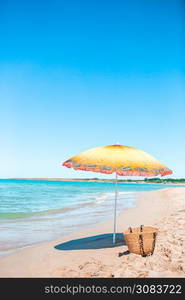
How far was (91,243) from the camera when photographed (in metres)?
6.30

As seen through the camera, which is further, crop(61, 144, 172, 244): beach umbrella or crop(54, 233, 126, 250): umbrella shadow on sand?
crop(54, 233, 126, 250): umbrella shadow on sand

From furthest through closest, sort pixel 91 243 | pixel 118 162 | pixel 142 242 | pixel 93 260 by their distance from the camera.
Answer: pixel 91 243 < pixel 118 162 < pixel 93 260 < pixel 142 242

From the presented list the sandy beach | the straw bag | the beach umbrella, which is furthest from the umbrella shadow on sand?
the beach umbrella

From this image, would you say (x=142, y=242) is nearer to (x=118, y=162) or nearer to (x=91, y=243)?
(x=118, y=162)

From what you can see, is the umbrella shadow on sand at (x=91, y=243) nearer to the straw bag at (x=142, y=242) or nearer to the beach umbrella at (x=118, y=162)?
the straw bag at (x=142, y=242)

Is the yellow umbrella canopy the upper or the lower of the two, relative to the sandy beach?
upper

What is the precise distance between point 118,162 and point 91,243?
2.37 m

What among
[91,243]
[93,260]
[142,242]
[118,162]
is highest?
[118,162]

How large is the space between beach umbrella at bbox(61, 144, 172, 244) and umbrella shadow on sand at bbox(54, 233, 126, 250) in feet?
5.86

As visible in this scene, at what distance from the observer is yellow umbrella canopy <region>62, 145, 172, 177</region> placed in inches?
194

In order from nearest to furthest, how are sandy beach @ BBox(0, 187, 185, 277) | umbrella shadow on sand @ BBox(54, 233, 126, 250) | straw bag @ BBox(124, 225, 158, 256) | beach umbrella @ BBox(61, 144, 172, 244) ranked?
sandy beach @ BBox(0, 187, 185, 277) < straw bag @ BBox(124, 225, 158, 256) < beach umbrella @ BBox(61, 144, 172, 244) < umbrella shadow on sand @ BBox(54, 233, 126, 250)

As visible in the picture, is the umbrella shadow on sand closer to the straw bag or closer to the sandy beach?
the sandy beach

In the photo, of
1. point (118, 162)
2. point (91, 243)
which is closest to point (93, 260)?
point (91, 243)

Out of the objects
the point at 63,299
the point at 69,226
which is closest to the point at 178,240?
the point at 63,299
